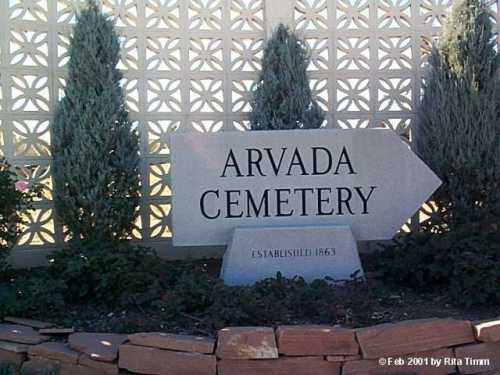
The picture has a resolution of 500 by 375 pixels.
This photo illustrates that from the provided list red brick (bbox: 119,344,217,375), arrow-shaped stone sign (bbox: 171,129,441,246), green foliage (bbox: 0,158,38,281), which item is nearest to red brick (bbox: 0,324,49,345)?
red brick (bbox: 119,344,217,375)

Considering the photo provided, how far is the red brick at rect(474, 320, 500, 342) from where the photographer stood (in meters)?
3.52

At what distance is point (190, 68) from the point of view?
5.93 metres

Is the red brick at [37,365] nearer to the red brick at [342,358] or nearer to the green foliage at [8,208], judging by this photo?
the green foliage at [8,208]

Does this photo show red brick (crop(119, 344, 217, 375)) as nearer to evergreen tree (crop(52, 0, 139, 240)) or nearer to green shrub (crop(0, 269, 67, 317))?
green shrub (crop(0, 269, 67, 317))

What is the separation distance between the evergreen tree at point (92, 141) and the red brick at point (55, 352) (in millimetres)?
Answer: 1818

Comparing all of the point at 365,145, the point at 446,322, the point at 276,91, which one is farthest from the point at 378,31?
the point at 446,322

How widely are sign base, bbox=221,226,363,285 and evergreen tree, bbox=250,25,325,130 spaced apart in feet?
4.37

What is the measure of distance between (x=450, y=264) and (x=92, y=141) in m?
3.27

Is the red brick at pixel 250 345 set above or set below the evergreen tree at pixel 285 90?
below

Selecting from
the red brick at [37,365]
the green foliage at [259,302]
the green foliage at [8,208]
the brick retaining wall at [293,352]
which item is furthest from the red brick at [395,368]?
the green foliage at [8,208]

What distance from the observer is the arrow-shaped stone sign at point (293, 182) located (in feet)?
16.0

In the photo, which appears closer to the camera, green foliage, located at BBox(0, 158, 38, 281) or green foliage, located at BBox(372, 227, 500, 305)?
green foliage, located at BBox(372, 227, 500, 305)

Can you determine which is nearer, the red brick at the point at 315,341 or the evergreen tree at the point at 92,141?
the red brick at the point at 315,341

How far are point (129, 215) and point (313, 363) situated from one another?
269cm
